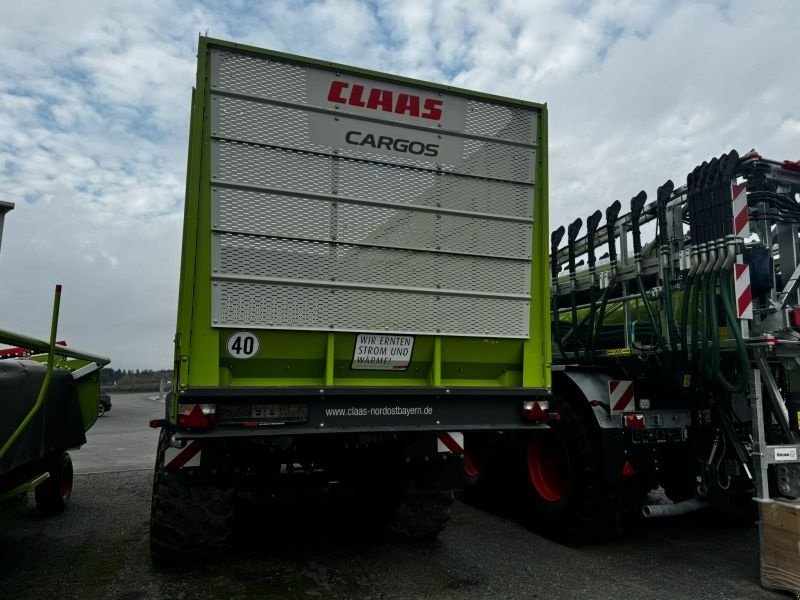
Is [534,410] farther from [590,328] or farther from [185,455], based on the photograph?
[185,455]

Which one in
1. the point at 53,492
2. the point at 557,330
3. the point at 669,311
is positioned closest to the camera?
the point at 669,311

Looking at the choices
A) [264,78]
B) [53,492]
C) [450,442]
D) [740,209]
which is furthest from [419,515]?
[53,492]

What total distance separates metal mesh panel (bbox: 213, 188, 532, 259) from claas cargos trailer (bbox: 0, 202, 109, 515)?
132 centimetres

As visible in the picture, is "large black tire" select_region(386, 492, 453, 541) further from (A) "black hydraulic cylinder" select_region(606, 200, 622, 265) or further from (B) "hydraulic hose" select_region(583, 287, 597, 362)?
(A) "black hydraulic cylinder" select_region(606, 200, 622, 265)

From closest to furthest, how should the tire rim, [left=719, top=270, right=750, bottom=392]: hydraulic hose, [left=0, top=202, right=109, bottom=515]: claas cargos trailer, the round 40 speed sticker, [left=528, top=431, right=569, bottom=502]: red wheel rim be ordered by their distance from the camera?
the round 40 speed sticker, [left=0, top=202, right=109, bottom=515]: claas cargos trailer, [left=719, top=270, right=750, bottom=392]: hydraulic hose, [left=528, top=431, right=569, bottom=502]: red wheel rim, the tire rim

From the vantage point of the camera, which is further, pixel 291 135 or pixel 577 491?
pixel 577 491

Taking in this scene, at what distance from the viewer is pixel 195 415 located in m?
3.69

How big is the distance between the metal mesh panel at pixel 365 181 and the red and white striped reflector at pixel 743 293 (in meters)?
1.53

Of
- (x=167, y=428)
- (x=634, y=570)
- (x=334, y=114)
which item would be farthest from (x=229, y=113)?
(x=634, y=570)

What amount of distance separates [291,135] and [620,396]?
11.4 ft

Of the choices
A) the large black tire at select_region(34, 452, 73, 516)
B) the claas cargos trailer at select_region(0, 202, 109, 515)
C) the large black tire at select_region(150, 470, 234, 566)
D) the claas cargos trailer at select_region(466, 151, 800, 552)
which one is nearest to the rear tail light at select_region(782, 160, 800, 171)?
the claas cargos trailer at select_region(466, 151, 800, 552)

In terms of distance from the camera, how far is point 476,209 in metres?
4.50

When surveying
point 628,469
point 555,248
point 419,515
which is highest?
point 555,248

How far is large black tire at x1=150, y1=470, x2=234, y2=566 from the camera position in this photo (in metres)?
4.23
